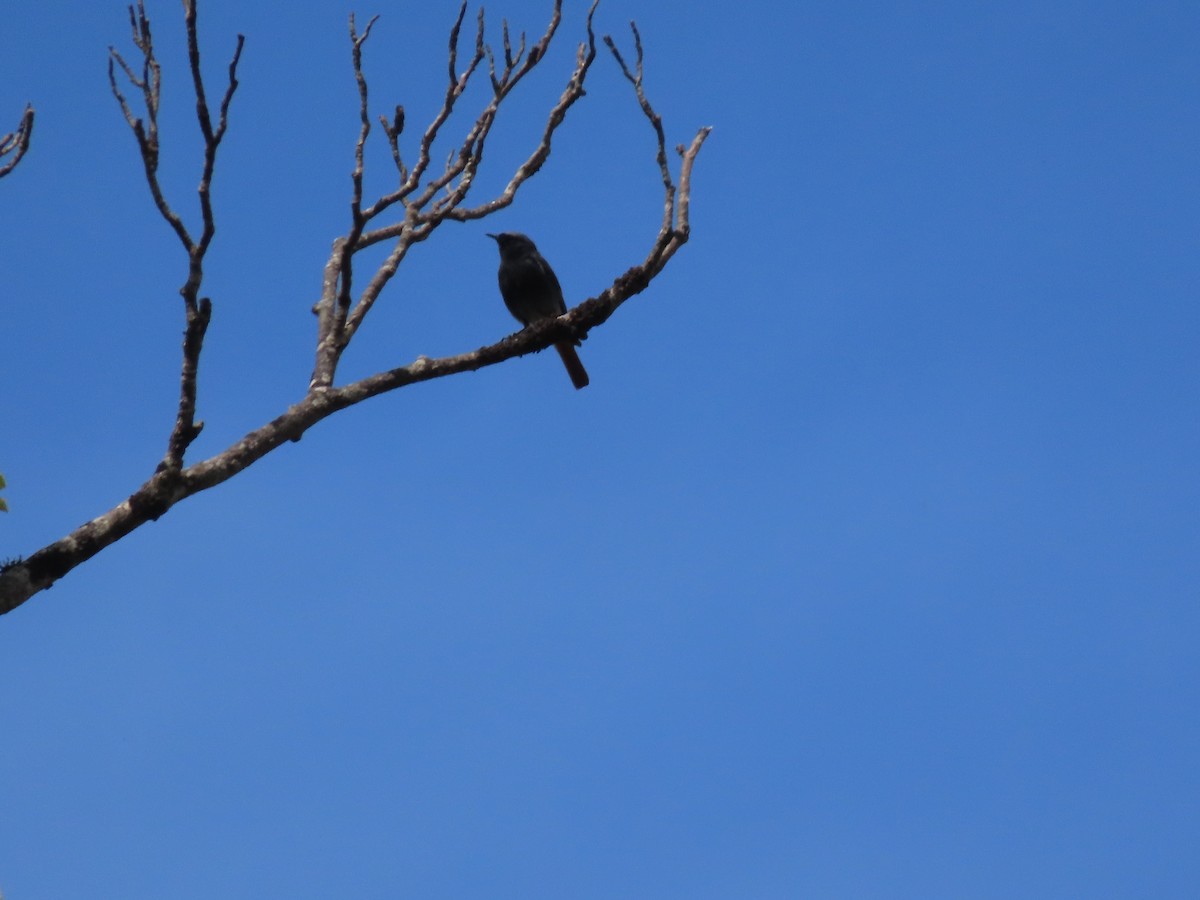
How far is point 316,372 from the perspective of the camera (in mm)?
4918

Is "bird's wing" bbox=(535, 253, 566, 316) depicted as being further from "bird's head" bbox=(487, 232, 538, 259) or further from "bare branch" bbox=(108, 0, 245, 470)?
"bare branch" bbox=(108, 0, 245, 470)

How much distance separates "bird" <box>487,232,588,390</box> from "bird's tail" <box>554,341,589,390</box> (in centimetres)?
146

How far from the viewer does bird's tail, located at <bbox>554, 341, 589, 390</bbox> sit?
33.8ft

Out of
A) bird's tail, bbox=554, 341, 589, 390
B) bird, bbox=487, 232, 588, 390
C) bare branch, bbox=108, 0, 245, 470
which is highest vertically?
bird, bbox=487, 232, 588, 390

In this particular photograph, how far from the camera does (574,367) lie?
34.2ft

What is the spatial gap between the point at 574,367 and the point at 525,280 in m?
1.78

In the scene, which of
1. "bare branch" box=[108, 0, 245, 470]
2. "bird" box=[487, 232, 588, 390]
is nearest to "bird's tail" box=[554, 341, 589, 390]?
"bird" box=[487, 232, 588, 390]

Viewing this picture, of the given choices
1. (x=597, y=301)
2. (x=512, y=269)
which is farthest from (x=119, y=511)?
(x=512, y=269)

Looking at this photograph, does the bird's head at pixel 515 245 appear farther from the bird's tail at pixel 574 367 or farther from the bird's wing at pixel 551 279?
the bird's tail at pixel 574 367

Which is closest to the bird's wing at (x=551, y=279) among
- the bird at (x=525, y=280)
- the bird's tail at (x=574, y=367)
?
the bird at (x=525, y=280)

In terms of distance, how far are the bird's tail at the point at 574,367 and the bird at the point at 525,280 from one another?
4.81ft

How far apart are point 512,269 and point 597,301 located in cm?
642

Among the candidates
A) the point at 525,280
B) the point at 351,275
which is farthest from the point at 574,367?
the point at 351,275

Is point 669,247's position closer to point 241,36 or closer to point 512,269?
point 241,36
